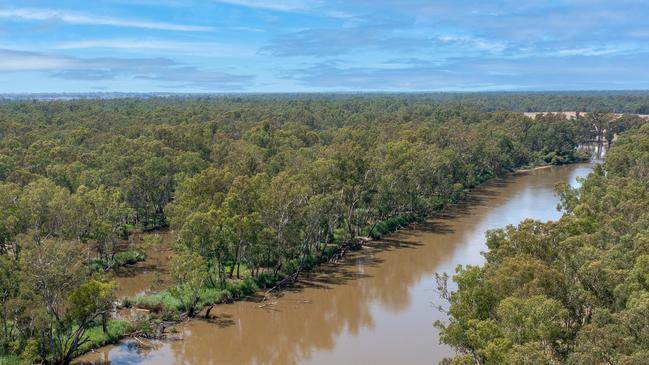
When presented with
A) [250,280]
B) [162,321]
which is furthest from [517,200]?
[162,321]

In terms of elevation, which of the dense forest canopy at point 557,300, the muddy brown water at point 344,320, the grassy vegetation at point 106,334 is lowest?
the muddy brown water at point 344,320

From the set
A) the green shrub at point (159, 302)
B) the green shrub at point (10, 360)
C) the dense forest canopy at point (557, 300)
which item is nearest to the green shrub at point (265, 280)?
the green shrub at point (159, 302)

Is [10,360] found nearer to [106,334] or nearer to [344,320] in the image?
[106,334]

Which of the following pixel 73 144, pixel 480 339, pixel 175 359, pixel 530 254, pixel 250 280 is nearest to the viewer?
pixel 480 339

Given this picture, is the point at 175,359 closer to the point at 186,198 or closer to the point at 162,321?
the point at 162,321

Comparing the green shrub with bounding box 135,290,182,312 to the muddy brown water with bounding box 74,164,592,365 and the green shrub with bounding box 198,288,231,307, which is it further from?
the muddy brown water with bounding box 74,164,592,365

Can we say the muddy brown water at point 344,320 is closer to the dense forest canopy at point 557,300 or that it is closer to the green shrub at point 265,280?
the green shrub at point 265,280
